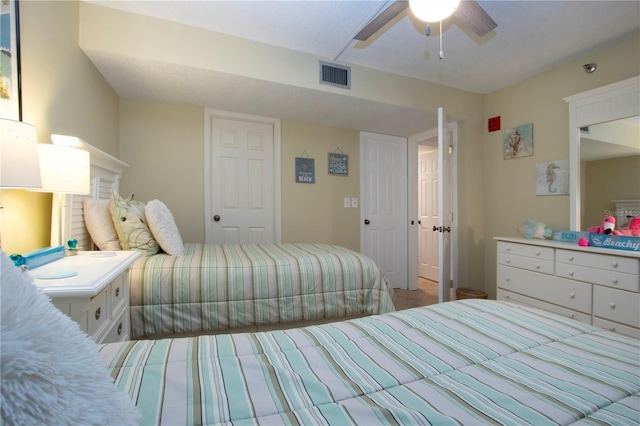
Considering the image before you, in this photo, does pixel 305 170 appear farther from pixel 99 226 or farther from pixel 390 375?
pixel 390 375

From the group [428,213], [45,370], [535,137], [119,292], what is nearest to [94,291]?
[119,292]

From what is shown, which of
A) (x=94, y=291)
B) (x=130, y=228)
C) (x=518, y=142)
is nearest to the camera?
(x=94, y=291)

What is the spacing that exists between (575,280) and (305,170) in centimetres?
278

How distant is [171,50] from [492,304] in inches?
105

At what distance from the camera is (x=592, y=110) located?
251 centimetres

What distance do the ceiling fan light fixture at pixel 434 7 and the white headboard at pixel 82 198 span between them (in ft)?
6.73

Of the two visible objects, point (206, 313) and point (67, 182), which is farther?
point (206, 313)

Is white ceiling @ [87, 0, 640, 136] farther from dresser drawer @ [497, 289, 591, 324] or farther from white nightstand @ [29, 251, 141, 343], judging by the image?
dresser drawer @ [497, 289, 591, 324]

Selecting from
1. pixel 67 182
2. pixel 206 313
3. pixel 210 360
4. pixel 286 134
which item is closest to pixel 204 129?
pixel 286 134

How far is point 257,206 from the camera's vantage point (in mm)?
3447

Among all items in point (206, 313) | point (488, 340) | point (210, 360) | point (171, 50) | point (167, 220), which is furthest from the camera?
point (171, 50)

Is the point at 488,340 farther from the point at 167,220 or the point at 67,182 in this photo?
the point at 167,220

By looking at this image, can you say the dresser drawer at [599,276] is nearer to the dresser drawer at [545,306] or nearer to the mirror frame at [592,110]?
the dresser drawer at [545,306]

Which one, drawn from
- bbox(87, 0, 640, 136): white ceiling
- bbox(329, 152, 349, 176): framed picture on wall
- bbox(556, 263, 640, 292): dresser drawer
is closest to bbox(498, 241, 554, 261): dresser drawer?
bbox(556, 263, 640, 292): dresser drawer
